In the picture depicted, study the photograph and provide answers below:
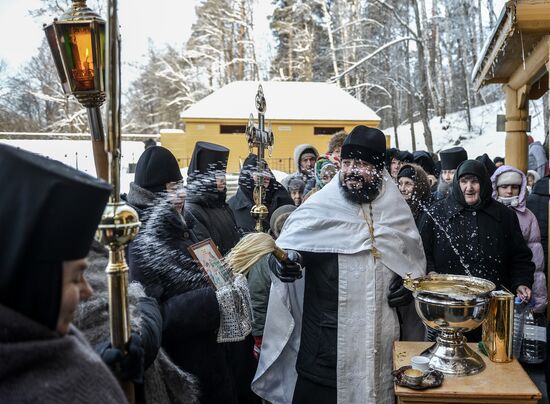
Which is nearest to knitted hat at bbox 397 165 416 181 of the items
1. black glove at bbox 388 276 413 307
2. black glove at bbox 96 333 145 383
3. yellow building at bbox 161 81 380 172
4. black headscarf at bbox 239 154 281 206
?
black headscarf at bbox 239 154 281 206

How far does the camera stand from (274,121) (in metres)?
24.3

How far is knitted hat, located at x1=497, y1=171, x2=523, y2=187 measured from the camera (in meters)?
5.05

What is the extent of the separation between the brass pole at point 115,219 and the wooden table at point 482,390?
58.1 inches

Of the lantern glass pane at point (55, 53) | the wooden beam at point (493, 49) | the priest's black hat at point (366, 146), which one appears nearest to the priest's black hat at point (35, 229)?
the lantern glass pane at point (55, 53)

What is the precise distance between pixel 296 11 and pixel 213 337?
33.0 m

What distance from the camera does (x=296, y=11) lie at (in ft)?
111

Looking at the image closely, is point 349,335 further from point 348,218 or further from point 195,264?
point 195,264

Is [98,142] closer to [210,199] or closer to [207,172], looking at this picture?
[210,199]

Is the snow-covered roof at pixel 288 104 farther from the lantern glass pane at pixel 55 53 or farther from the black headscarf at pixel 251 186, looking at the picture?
the lantern glass pane at pixel 55 53

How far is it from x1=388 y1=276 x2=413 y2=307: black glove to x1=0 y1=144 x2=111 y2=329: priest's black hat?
2.33 meters

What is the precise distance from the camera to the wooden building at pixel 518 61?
4.33 meters

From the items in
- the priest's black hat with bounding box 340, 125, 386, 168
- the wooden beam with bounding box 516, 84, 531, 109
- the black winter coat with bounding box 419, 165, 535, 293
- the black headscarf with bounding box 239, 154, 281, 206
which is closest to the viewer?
the priest's black hat with bounding box 340, 125, 386, 168

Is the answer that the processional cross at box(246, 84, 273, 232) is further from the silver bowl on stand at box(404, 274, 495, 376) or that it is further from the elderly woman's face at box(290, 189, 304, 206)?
the elderly woman's face at box(290, 189, 304, 206)

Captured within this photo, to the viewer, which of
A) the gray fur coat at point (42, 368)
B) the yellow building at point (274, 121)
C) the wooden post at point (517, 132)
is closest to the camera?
the gray fur coat at point (42, 368)
